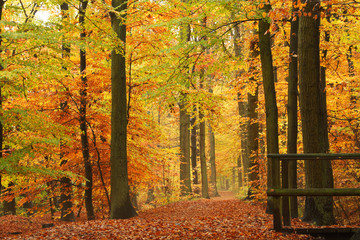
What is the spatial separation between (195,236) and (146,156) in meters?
6.69

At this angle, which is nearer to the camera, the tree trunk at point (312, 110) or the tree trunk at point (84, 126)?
the tree trunk at point (312, 110)

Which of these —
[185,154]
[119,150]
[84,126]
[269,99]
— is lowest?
[185,154]

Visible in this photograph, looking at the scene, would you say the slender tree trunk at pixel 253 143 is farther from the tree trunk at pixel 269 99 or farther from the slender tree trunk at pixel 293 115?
the tree trunk at pixel 269 99

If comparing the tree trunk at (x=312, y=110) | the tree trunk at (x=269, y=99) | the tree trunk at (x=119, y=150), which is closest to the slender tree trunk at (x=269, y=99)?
the tree trunk at (x=269, y=99)

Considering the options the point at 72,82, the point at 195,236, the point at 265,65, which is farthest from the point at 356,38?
the point at 72,82

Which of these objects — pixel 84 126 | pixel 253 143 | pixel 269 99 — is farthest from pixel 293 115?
pixel 84 126

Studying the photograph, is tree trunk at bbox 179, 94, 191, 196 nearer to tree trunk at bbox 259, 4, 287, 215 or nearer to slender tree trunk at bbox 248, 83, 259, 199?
slender tree trunk at bbox 248, 83, 259, 199

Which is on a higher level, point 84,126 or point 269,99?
point 269,99

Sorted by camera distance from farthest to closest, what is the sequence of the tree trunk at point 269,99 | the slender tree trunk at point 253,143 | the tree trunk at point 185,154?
the tree trunk at point 185,154, the slender tree trunk at point 253,143, the tree trunk at point 269,99

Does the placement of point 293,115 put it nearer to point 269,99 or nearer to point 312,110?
point 269,99

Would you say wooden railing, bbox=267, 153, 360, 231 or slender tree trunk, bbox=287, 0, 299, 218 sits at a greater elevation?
slender tree trunk, bbox=287, 0, 299, 218

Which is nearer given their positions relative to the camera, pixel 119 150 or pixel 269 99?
pixel 269 99

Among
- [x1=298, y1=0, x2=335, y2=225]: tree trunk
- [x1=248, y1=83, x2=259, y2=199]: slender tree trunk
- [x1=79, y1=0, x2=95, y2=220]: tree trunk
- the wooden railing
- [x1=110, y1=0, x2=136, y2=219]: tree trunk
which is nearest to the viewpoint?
the wooden railing

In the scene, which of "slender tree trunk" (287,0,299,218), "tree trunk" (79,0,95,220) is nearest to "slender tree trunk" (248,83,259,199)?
"slender tree trunk" (287,0,299,218)
